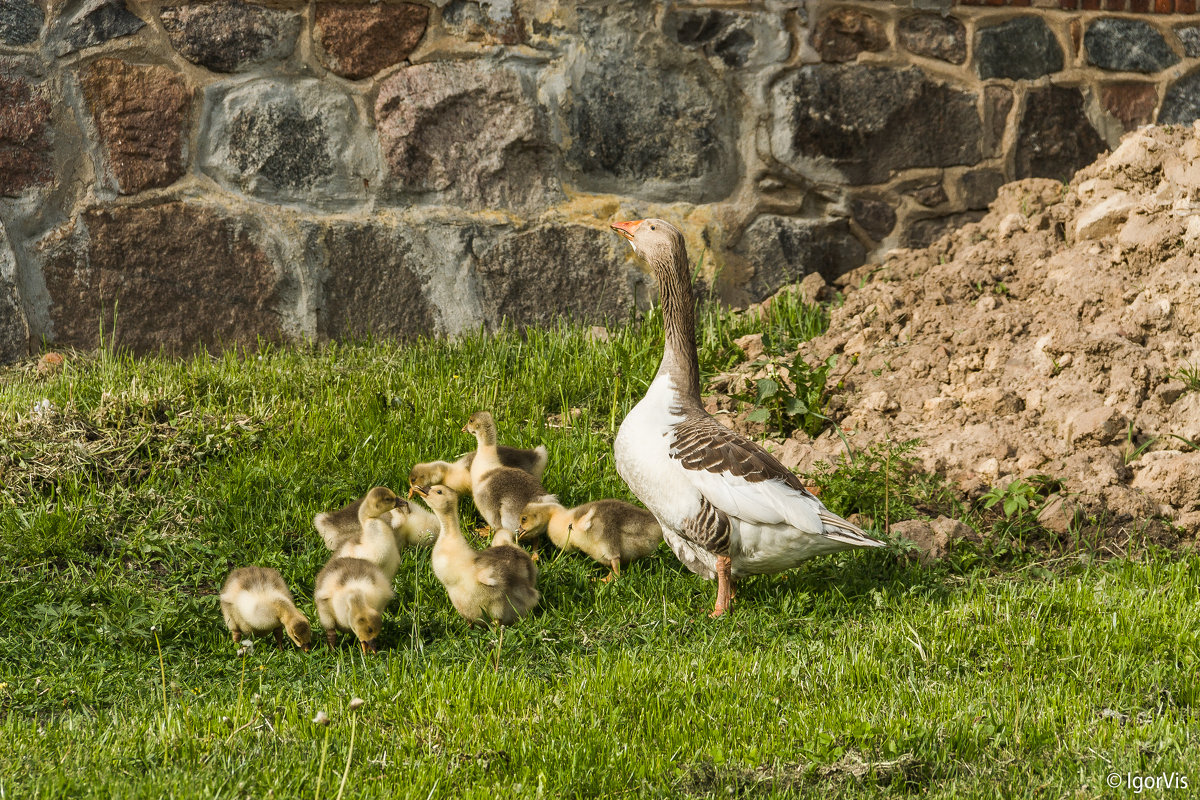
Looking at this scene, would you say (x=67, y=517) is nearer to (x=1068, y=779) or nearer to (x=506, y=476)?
(x=506, y=476)

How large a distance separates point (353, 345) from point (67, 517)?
7.93 feet

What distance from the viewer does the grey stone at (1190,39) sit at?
755 centimetres

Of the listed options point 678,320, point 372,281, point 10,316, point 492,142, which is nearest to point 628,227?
point 678,320

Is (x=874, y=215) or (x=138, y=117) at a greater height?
(x=138, y=117)

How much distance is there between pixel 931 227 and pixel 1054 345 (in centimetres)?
200

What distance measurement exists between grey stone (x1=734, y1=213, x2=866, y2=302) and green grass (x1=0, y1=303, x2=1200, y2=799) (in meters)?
1.47

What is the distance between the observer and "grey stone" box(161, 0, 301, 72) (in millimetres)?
6688

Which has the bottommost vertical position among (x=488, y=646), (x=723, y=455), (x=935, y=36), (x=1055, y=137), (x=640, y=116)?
(x=488, y=646)

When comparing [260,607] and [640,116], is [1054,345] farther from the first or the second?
[260,607]

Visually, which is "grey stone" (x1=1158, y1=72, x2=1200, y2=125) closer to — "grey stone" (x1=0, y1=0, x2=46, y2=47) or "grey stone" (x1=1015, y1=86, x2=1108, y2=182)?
"grey stone" (x1=1015, y1=86, x2=1108, y2=182)

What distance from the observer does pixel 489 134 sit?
7.05m

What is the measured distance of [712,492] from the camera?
4.29 meters

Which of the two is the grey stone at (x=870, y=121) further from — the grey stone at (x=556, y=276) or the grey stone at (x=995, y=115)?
the grey stone at (x=556, y=276)

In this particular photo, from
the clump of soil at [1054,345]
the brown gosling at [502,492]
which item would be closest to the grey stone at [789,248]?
the clump of soil at [1054,345]
